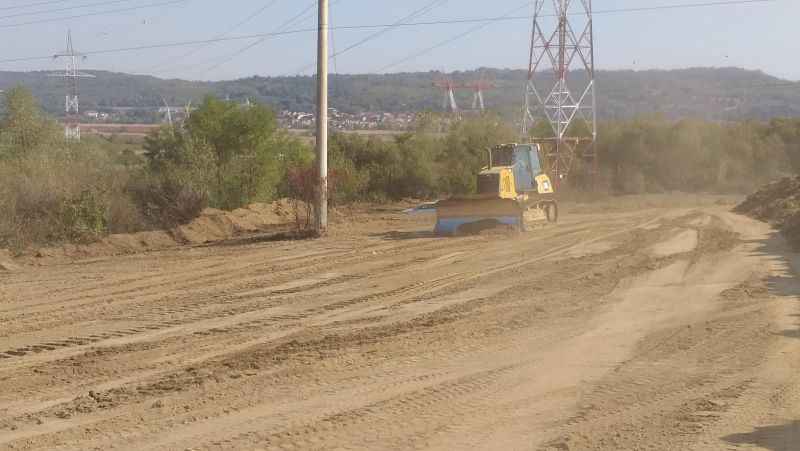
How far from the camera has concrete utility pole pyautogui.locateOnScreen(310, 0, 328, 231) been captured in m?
25.3

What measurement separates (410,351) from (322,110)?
50.1ft

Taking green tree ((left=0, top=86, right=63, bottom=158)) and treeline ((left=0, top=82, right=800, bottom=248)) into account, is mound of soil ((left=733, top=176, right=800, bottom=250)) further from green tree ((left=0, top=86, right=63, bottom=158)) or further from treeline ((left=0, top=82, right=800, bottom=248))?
green tree ((left=0, top=86, right=63, bottom=158))

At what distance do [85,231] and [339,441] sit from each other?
17685mm

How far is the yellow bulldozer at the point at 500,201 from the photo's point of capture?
24625 millimetres

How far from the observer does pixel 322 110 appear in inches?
999

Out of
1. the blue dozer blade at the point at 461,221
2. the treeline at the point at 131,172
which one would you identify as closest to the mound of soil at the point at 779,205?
the blue dozer blade at the point at 461,221

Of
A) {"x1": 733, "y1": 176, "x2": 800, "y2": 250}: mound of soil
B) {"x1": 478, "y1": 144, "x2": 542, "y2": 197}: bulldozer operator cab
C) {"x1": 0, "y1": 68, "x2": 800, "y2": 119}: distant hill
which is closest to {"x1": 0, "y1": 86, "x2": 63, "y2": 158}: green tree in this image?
{"x1": 0, "y1": 68, "x2": 800, "y2": 119}: distant hill

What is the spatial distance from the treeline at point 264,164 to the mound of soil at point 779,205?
41.0ft

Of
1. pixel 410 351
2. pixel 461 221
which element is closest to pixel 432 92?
pixel 461 221

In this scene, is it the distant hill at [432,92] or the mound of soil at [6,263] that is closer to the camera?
the mound of soil at [6,263]

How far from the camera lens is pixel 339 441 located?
24.9 ft

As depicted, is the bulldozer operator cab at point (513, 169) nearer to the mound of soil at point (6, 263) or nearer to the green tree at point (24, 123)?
the mound of soil at point (6, 263)

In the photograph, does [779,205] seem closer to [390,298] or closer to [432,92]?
[390,298]

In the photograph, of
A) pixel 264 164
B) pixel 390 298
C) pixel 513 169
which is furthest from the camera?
pixel 264 164
